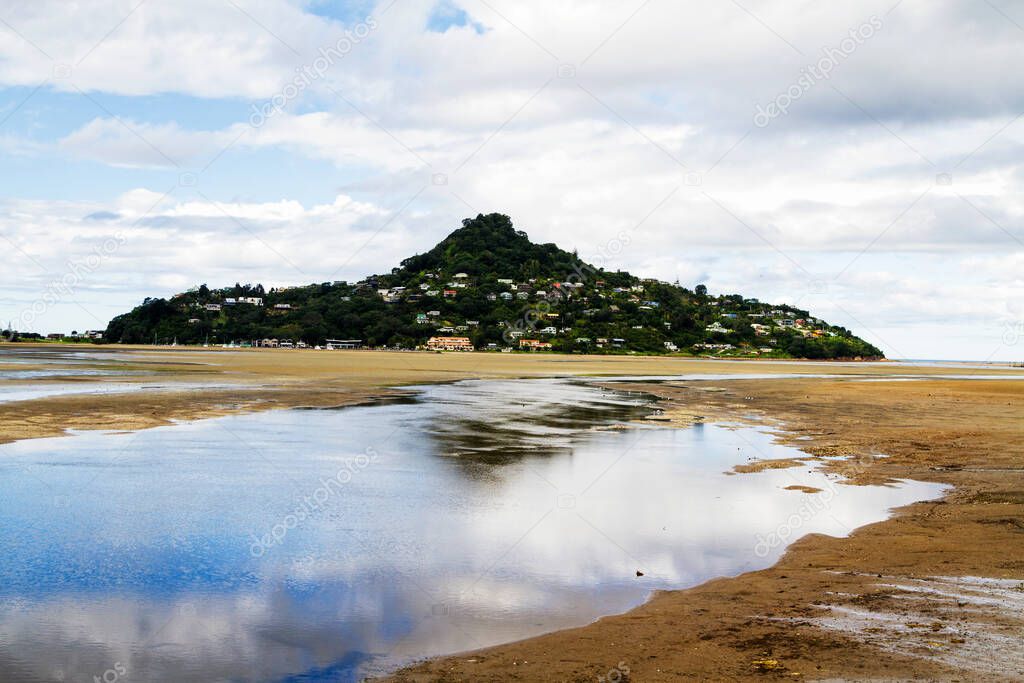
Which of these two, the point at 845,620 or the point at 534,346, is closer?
the point at 845,620

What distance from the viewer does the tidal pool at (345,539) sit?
8.61 m

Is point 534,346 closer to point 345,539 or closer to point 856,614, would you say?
point 345,539

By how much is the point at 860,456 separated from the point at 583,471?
30.9ft

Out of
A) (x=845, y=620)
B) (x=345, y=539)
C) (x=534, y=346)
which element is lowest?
(x=345, y=539)

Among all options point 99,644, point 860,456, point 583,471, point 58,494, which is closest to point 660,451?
point 583,471

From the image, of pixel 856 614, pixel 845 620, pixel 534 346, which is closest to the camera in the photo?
pixel 845 620

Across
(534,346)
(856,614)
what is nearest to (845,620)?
(856,614)

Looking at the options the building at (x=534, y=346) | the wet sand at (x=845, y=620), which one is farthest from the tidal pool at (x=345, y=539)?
the building at (x=534, y=346)

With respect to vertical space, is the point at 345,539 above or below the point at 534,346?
below

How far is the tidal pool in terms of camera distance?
861 centimetres

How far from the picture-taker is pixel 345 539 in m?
13.2

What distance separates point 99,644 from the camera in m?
8.38

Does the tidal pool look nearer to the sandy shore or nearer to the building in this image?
the sandy shore

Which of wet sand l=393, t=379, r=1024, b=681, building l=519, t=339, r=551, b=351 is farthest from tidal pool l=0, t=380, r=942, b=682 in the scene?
building l=519, t=339, r=551, b=351
